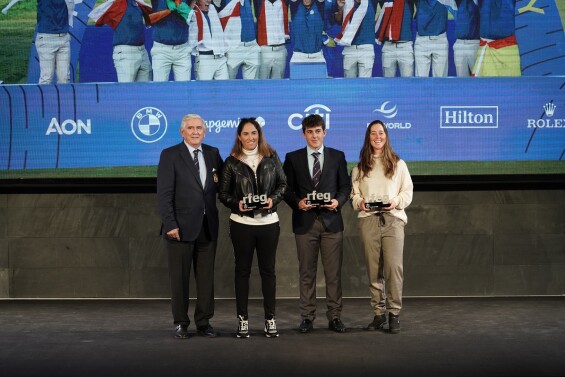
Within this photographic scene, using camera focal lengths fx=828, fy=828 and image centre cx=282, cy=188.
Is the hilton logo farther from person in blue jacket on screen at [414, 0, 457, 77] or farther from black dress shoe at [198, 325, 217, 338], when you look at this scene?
black dress shoe at [198, 325, 217, 338]

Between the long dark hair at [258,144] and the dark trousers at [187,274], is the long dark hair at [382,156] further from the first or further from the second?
the dark trousers at [187,274]

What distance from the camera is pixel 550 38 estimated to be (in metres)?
7.15

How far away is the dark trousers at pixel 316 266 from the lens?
5.97 m

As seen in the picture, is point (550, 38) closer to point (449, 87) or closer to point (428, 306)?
point (449, 87)

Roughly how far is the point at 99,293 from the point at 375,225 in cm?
308

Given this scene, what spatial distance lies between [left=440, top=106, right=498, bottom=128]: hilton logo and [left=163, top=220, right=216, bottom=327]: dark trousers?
2.51 meters

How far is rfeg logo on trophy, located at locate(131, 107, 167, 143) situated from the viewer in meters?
7.21

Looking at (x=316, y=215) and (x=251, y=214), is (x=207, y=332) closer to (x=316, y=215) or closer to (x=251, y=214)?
(x=251, y=214)

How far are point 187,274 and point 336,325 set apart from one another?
44.3 inches

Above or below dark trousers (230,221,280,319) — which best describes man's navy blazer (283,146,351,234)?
above

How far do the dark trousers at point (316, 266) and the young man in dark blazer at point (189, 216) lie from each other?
0.66 meters

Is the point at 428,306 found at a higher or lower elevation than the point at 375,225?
lower

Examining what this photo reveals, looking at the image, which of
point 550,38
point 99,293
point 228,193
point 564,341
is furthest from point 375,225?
point 99,293

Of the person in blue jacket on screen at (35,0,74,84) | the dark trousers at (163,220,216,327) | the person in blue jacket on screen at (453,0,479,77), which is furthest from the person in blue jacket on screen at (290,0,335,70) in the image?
the dark trousers at (163,220,216,327)
